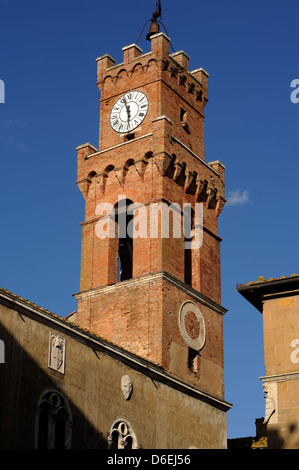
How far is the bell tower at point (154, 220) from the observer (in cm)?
3528

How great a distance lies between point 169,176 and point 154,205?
1.61m

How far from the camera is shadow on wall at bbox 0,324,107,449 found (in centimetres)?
2588

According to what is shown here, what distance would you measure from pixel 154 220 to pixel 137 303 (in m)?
3.28

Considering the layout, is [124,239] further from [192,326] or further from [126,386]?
[126,386]

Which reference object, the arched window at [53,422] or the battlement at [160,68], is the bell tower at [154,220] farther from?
the arched window at [53,422]

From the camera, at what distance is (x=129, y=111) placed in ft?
130

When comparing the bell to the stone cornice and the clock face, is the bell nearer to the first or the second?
the clock face

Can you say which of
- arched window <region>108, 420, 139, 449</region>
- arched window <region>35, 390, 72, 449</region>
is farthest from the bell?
arched window <region>35, 390, 72, 449</region>

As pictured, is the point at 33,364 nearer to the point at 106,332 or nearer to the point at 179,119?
the point at 106,332

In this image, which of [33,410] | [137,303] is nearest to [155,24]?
[137,303]

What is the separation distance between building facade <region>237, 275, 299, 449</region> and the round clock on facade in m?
8.72

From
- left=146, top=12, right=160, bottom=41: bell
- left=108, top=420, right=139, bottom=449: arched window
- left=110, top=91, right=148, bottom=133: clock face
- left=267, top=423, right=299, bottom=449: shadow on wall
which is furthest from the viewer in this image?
left=146, top=12, right=160, bottom=41: bell

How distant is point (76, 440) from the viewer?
1102 inches

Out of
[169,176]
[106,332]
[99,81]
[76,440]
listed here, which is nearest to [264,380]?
[76,440]
